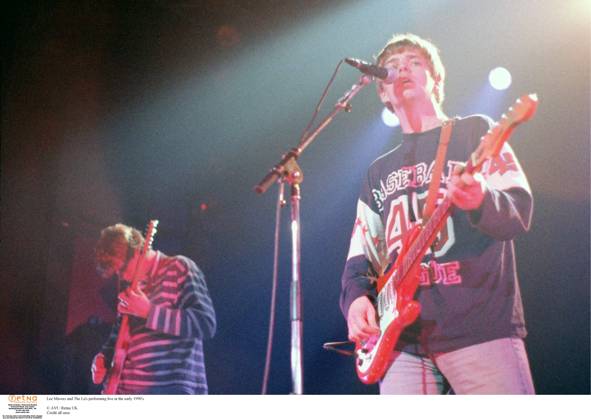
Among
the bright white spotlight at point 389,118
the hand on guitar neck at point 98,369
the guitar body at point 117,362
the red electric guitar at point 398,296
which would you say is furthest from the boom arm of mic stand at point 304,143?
→ the hand on guitar neck at point 98,369

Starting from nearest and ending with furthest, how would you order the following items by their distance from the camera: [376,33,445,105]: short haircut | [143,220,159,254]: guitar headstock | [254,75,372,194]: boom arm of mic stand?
[254,75,372,194]: boom arm of mic stand → [376,33,445,105]: short haircut → [143,220,159,254]: guitar headstock

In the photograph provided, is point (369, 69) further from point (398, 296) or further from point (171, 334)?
point (171, 334)

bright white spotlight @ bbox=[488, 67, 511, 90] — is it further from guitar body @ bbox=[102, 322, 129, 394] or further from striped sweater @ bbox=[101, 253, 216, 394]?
guitar body @ bbox=[102, 322, 129, 394]

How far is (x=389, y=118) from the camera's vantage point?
244 cm

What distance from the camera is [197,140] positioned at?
279 centimetres

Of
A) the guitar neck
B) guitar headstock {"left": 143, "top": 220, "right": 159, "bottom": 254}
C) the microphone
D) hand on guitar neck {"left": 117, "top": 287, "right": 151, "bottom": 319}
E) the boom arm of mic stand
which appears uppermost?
the microphone

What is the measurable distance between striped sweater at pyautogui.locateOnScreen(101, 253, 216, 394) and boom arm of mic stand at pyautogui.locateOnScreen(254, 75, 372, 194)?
55 centimetres

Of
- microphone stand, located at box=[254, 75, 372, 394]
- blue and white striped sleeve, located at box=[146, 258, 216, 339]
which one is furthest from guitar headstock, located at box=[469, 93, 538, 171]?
blue and white striped sleeve, located at box=[146, 258, 216, 339]

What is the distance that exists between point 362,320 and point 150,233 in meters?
0.97

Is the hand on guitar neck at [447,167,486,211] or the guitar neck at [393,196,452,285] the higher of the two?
the hand on guitar neck at [447,167,486,211]

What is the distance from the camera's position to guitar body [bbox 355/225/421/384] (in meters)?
2.05

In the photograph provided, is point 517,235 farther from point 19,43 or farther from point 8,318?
point 19,43

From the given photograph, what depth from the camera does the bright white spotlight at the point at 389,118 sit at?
241 centimetres

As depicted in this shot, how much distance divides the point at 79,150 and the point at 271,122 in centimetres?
89
